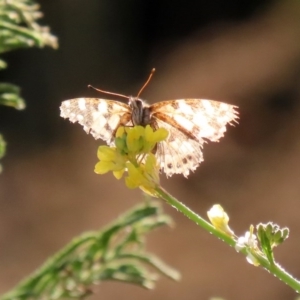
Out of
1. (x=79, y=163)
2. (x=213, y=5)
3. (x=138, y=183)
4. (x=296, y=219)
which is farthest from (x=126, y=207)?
(x=138, y=183)

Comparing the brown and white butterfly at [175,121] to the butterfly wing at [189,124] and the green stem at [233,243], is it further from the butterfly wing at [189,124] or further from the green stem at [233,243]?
the green stem at [233,243]

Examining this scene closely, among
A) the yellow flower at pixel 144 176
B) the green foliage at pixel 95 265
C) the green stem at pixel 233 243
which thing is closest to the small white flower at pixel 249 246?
the green stem at pixel 233 243

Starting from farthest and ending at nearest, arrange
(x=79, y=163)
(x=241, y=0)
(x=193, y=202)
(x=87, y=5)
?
(x=241, y=0) < (x=87, y=5) < (x=79, y=163) < (x=193, y=202)

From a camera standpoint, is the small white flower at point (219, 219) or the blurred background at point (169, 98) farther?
the blurred background at point (169, 98)

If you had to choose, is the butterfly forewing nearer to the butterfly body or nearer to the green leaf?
the butterfly body

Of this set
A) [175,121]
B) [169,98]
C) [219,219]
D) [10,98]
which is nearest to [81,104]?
[175,121]

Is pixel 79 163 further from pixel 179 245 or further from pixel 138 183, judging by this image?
pixel 138 183

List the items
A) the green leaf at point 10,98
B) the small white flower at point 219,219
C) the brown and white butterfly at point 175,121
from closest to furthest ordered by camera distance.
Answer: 1. the small white flower at point 219,219
2. the brown and white butterfly at point 175,121
3. the green leaf at point 10,98
